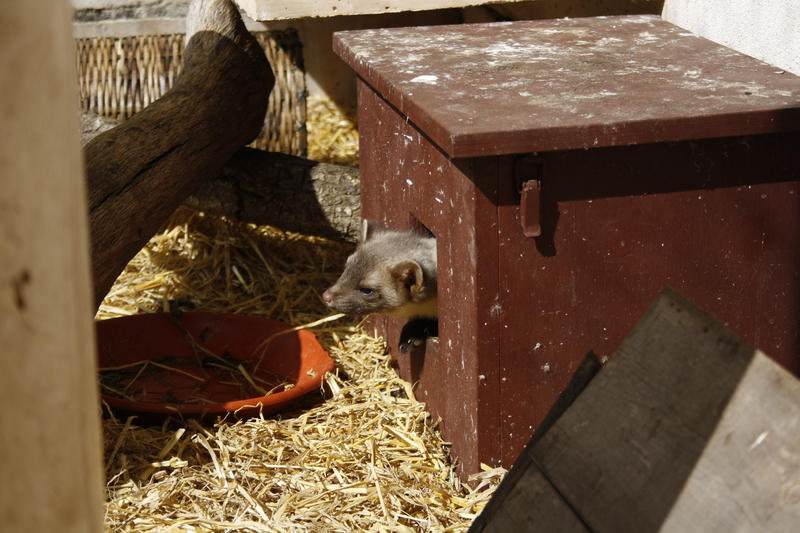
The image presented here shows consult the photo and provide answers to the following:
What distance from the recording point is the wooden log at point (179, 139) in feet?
12.7

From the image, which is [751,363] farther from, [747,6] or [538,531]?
[747,6]

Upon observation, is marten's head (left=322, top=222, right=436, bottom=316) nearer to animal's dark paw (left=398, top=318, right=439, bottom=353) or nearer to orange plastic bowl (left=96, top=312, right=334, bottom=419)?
animal's dark paw (left=398, top=318, right=439, bottom=353)

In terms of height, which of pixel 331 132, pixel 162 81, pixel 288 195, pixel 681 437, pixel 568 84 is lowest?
pixel 331 132

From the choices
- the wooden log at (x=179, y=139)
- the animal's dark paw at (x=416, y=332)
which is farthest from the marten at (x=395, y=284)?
the wooden log at (x=179, y=139)

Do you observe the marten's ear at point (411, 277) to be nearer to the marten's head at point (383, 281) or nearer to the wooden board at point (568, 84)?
the marten's head at point (383, 281)

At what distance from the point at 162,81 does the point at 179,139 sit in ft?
8.59

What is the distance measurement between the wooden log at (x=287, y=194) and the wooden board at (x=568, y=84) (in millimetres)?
1084

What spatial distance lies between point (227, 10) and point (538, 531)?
158 inches

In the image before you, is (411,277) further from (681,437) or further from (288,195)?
(681,437)

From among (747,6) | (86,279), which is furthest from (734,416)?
(747,6)

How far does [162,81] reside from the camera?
6.83 meters

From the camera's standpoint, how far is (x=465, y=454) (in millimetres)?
3422

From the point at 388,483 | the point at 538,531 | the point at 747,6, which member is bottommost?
the point at 388,483

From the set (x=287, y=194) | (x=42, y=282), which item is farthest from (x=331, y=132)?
(x=42, y=282)
